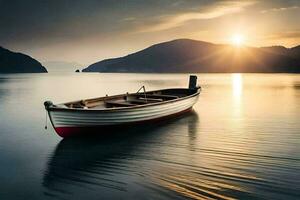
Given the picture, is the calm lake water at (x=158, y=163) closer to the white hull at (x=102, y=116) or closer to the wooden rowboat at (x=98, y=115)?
the wooden rowboat at (x=98, y=115)

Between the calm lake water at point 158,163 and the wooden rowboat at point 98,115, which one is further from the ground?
the wooden rowboat at point 98,115

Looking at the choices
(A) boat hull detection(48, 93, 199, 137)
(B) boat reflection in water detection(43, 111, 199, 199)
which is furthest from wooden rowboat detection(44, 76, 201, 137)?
(B) boat reflection in water detection(43, 111, 199, 199)

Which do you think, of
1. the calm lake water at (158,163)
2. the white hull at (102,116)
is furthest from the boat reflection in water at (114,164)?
the white hull at (102,116)

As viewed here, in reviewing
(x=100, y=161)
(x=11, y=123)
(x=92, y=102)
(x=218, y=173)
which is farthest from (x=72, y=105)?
(x=218, y=173)

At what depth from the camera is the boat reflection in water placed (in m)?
9.41

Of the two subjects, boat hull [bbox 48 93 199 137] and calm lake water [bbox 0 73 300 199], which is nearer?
calm lake water [bbox 0 73 300 199]

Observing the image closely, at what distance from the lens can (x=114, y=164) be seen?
12.2 m

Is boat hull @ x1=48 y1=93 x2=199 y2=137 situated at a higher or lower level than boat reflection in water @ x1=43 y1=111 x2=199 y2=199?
higher

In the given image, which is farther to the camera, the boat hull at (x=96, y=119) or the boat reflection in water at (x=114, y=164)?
the boat hull at (x=96, y=119)

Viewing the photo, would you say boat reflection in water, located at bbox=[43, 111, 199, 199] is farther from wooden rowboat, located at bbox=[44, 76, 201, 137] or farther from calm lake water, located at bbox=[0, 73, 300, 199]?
wooden rowboat, located at bbox=[44, 76, 201, 137]

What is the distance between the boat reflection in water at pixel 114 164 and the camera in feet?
30.9

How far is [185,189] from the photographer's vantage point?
9383 mm

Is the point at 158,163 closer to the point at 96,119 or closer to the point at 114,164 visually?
the point at 114,164

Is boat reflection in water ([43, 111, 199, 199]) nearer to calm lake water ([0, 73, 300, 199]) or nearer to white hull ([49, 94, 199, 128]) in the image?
calm lake water ([0, 73, 300, 199])
